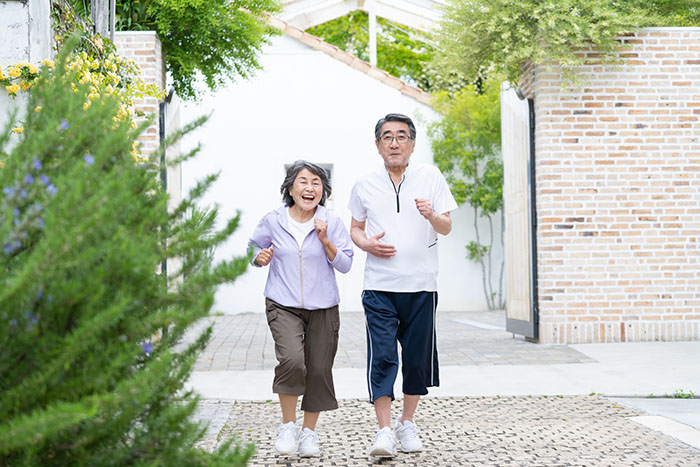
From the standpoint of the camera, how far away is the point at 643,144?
8.88 metres

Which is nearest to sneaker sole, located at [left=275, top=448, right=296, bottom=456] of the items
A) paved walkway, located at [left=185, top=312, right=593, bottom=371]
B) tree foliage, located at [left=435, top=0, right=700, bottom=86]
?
paved walkway, located at [left=185, top=312, right=593, bottom=371]

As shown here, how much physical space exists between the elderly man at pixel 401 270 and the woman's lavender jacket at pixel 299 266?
190 mm

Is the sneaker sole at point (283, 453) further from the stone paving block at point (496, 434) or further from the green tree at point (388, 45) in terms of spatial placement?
the green tree at point (388, 45)

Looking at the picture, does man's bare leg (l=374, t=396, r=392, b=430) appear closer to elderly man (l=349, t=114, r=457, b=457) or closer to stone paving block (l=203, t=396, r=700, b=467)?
elderly man (l=349, t=114, r=457, b=457)

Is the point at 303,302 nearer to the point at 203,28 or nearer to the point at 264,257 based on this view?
the point at 264,257

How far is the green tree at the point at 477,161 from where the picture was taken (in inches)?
627

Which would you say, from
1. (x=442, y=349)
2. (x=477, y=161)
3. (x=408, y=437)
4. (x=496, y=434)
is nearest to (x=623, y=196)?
(x=442, y=349)

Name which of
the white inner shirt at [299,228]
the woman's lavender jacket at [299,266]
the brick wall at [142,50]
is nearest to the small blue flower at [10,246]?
the woman's lavender jacket at [299,266]

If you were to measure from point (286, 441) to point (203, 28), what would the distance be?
6.11 m

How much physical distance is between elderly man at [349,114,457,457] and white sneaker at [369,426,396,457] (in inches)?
4.7

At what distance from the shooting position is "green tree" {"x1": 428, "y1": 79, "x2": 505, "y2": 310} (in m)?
15.9

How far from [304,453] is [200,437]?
7.85 ft

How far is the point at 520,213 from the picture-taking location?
935cm

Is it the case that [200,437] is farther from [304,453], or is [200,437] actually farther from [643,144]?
[643,144]
